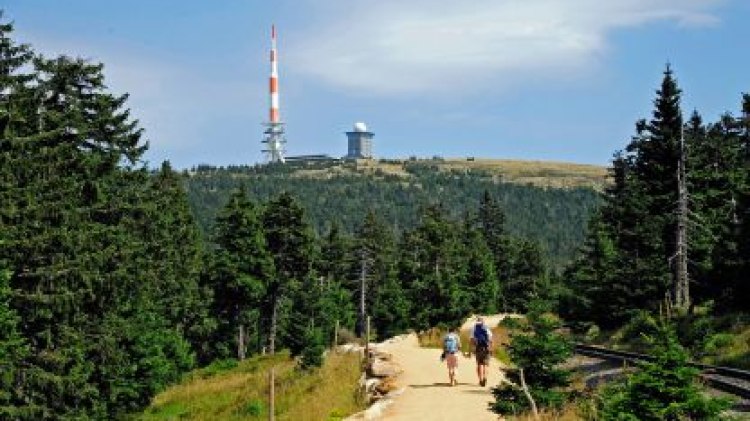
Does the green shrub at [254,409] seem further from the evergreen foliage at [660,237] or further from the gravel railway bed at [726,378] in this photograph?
the evergreen foliage at [660,237]

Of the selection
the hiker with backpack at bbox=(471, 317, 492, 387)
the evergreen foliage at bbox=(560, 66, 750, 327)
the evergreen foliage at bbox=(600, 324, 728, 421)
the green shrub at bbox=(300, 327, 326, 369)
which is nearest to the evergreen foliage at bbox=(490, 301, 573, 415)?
the evergreen foliage at bbox=(600, 324, 728, 421)

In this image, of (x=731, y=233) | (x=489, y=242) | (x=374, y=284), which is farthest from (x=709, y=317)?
(x=489, y=242)

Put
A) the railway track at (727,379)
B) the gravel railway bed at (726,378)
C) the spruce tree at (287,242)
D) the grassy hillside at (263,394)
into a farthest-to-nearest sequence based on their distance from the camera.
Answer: the spruce tree at (287,242) < the grassy hillside at (263,394) < the railway track at (727,379) < the gravel railway bed at (726,378)

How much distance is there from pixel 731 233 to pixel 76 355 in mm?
28795

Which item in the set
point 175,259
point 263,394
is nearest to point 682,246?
point 263,394

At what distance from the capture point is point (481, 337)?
2417cm

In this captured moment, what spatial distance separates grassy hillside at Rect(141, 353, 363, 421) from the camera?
86.9ft

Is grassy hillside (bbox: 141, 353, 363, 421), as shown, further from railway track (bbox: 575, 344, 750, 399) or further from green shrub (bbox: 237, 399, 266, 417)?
railway track (bbox: 575, 344, 750, 399)

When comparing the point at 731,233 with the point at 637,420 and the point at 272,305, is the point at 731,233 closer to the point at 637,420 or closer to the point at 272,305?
the point at 637,420

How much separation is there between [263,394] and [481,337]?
13.9 meters

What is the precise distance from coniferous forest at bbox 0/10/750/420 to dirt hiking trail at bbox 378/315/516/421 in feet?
9.67

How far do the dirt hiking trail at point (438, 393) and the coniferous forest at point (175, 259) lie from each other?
2.95 meters

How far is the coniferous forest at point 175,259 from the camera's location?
1118 inches

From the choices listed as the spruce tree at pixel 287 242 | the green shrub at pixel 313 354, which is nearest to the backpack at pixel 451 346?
the green shrub at pixel 313 354
